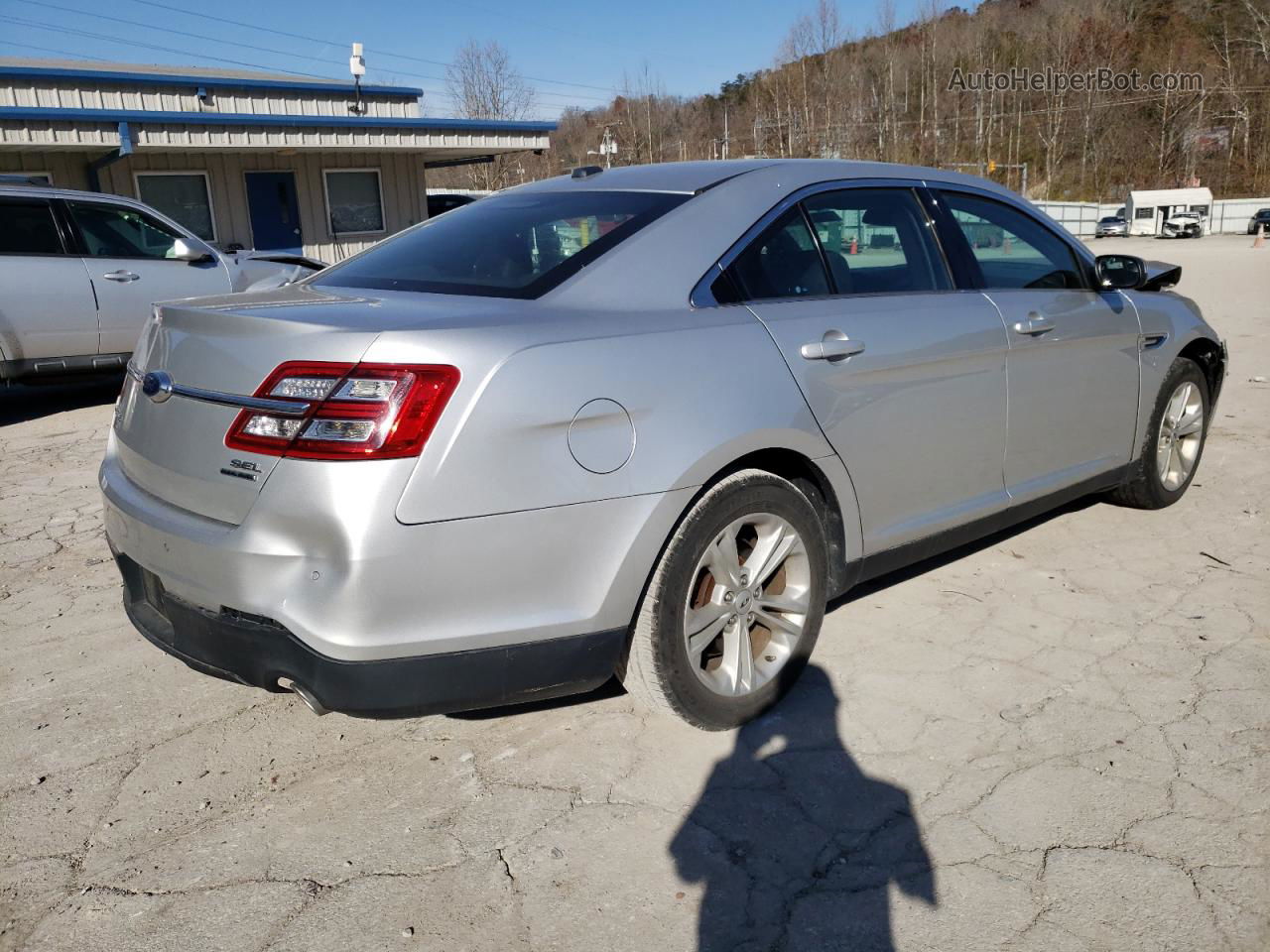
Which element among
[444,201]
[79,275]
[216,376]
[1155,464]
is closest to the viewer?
[216,376]

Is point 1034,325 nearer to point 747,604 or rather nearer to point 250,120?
point 747,604

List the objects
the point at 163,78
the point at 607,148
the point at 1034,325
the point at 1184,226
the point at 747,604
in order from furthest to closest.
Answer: the point at 1184,226, the point at 607,148, the point at 163,78, the point at 1034,325, the point at 747,604

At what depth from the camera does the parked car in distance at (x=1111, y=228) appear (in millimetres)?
52000

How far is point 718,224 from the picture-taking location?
299 cm

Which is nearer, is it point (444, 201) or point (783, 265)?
point (783, 265)

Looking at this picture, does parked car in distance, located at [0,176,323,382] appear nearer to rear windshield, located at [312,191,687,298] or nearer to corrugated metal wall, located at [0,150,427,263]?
rear windshield, located at [312,191,687,298]

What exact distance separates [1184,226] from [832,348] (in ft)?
182

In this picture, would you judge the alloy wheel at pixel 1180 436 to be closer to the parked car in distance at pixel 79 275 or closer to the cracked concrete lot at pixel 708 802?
the cracked concrete lot at pixel 708 802

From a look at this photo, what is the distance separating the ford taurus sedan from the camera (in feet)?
7.44

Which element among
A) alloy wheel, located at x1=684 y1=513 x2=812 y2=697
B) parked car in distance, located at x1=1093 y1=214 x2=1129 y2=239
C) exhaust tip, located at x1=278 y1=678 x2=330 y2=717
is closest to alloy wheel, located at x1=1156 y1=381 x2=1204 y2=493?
alloy wheel, located at x1=684 y1=513 x2=812 y2=697

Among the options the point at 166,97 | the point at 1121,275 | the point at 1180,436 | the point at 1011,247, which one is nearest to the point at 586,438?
the point at 1011,247

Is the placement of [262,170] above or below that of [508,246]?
above

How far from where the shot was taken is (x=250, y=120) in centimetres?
1507

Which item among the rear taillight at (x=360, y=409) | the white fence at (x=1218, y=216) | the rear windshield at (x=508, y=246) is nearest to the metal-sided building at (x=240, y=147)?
the rear windshield at (x=508, y=246)
